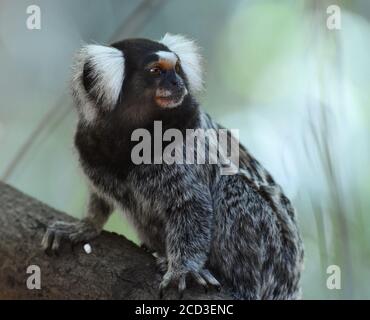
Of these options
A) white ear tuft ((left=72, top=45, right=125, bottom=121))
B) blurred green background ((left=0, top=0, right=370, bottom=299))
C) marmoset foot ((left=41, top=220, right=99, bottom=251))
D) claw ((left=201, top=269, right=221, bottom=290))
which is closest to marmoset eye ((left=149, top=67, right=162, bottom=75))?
white ear tuft ((left=72, top=45, right=125, bottom=121))

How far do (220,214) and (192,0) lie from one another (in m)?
1.20

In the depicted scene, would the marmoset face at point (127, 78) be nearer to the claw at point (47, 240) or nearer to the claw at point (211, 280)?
the claw at point (47, 240)

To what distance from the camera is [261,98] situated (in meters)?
2.99

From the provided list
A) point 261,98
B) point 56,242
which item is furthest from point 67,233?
point 261,98

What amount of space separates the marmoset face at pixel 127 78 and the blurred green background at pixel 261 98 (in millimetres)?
227

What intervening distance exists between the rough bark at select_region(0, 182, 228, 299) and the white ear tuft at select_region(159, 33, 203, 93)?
86 cm

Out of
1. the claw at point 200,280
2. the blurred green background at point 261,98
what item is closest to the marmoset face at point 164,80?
the blurred green background at point 261,98

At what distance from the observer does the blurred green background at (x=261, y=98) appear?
9.18ft

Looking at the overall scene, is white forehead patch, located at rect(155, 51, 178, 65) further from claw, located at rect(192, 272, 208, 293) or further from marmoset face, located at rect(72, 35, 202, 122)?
claw, located at rect(192, 272, 208, 293)

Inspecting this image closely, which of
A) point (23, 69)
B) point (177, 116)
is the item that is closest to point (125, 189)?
point (177, 116)

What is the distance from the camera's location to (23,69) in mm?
2926

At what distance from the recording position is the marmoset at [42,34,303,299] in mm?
2496

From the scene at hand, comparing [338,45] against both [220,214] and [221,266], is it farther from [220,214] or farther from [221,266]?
[221,266]
